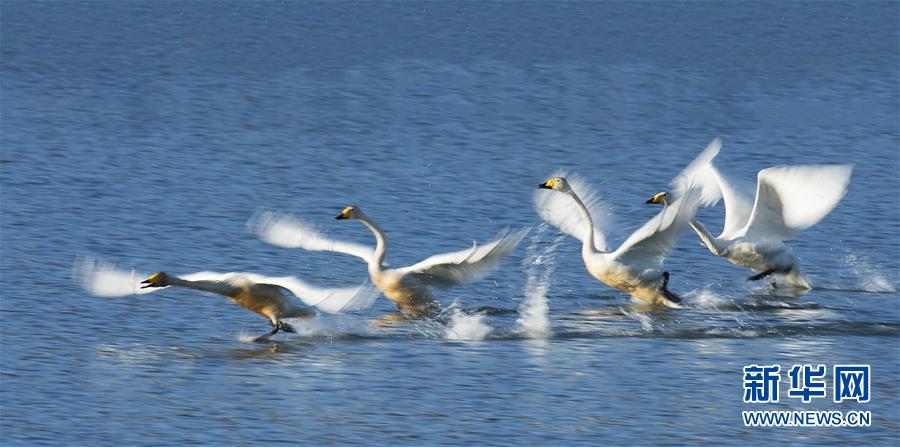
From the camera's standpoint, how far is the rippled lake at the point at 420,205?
11836mm

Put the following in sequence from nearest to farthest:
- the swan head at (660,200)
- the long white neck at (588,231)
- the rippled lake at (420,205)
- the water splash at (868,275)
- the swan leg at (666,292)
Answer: the rippled lake at (420,205) → the swan leg at (666,292) → the long white neck at (588,231) → the swan head at (660,200) → the water splash at (868,275)

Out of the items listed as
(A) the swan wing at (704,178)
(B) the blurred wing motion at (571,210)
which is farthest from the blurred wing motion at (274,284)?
(A) the swan wing at (704,178)

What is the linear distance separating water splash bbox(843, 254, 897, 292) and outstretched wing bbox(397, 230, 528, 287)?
4.12 metres

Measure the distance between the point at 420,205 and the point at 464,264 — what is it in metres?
5.07

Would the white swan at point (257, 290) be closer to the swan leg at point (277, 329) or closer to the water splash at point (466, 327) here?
the swan leg at point (277, 329)

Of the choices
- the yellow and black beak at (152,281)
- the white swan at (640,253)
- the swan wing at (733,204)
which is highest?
the swan wing at (733,204)

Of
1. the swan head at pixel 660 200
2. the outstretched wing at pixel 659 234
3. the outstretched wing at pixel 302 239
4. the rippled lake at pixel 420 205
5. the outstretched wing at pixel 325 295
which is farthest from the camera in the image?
the swan head at pixel 660 200

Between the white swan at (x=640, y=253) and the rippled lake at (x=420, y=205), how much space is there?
240 millimetres

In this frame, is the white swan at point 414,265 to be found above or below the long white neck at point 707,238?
below

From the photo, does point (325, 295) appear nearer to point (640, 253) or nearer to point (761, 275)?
Result: point (640, 253)

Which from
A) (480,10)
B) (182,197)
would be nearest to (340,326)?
(182,197)

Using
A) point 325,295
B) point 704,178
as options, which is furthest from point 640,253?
point 325,295

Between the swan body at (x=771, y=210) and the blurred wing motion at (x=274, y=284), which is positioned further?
the swan body at (x=771, y=210)

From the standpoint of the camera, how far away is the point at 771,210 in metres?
16.2
